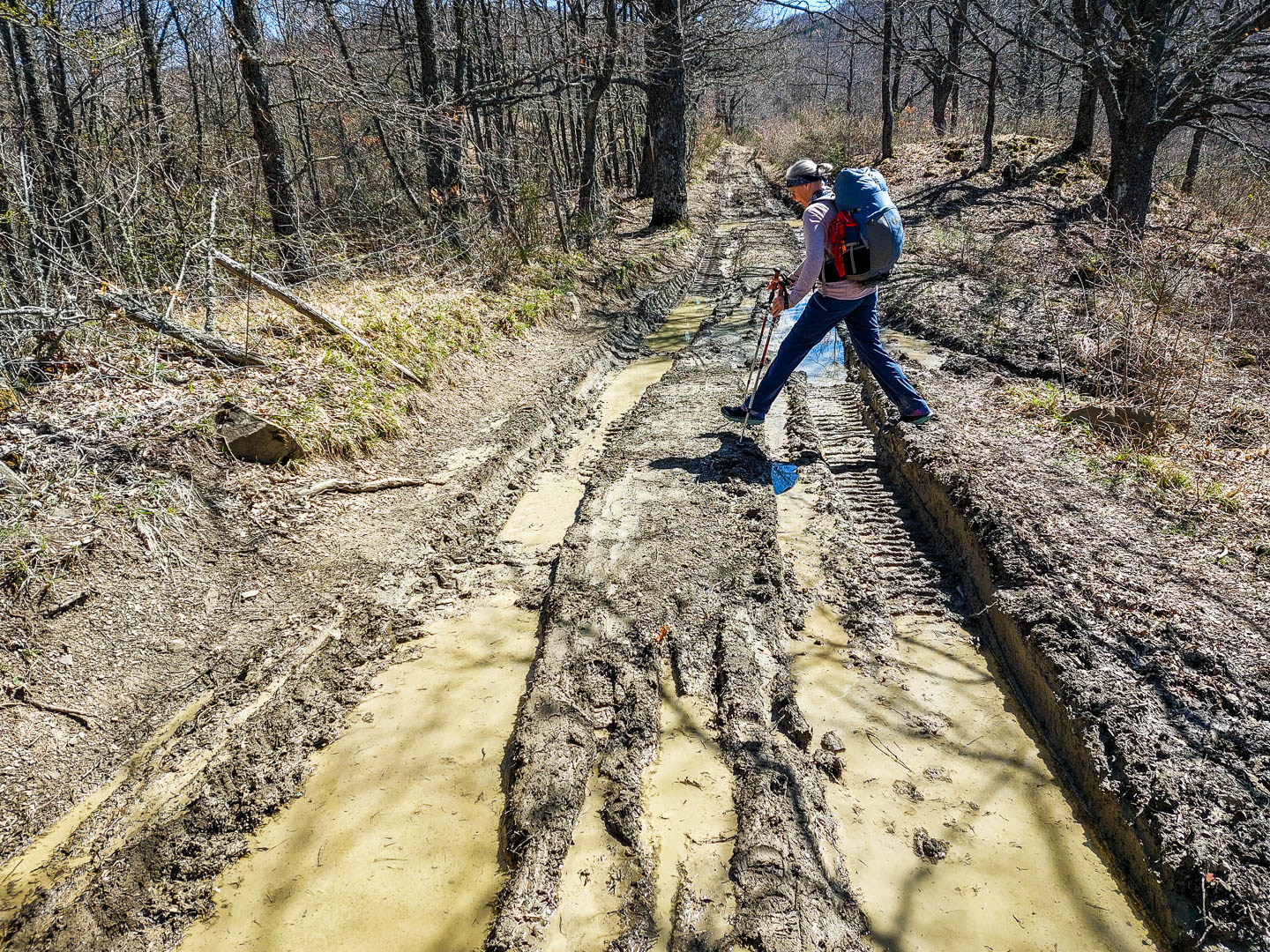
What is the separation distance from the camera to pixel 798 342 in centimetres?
538

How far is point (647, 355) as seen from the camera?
28.8 ft

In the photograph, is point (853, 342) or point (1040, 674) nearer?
point (1040, 674)

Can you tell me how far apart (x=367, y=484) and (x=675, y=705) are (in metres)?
3.06

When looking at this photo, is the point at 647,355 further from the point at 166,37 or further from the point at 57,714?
the point at 166,37

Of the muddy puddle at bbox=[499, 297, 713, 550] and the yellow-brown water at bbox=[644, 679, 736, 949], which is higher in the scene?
the muddy puddle at bbox=[499, 297, 713, 550]

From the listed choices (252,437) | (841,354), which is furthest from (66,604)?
(841,354)

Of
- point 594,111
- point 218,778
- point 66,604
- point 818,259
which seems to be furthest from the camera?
point 594,111

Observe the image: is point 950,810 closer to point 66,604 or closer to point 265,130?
point 66,604

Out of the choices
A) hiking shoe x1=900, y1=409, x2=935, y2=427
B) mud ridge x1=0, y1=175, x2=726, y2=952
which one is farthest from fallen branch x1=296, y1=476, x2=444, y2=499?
hiking shoe x1=900, y1=409, x2=935, y2=427

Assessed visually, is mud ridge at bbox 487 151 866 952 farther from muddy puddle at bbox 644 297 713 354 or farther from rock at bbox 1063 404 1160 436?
muddy puddle at bbox 644 297 713 354

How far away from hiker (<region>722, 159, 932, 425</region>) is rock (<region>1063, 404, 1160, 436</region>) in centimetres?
122

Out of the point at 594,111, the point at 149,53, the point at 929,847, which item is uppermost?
the point at 149,53

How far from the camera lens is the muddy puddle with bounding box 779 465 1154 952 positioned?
241cm

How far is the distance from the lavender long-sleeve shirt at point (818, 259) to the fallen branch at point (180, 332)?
429 cm
